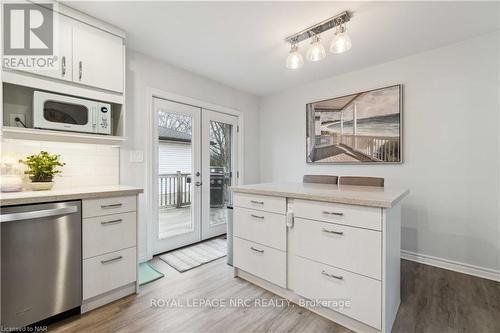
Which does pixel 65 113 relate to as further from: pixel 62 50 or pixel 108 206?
pixel 108 206

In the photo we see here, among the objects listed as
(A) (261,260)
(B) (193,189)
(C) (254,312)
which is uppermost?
(B) (193,189)

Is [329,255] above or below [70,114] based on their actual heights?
below

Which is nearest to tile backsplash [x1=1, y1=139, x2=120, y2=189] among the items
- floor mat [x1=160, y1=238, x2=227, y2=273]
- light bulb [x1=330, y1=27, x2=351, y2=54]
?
floor mat [x1=160, y1=238, x2=227, y2=273]

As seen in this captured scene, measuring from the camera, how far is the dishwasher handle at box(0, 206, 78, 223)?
4.16 feet

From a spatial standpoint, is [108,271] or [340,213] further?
[108,271]

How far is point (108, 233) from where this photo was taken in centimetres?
170

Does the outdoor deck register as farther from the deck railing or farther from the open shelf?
the open shelf

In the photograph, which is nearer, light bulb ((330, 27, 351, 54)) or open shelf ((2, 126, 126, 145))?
open shelf ((2, 126, 126, 145))

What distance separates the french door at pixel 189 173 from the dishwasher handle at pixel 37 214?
1182 millimetres

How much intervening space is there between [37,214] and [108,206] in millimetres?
401

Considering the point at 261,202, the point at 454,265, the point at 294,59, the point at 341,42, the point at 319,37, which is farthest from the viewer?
the point at 454,265

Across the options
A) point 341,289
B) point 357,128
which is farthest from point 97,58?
point 357,128

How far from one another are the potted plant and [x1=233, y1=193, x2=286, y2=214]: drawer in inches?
59.2

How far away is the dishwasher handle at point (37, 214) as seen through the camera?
1268mm
